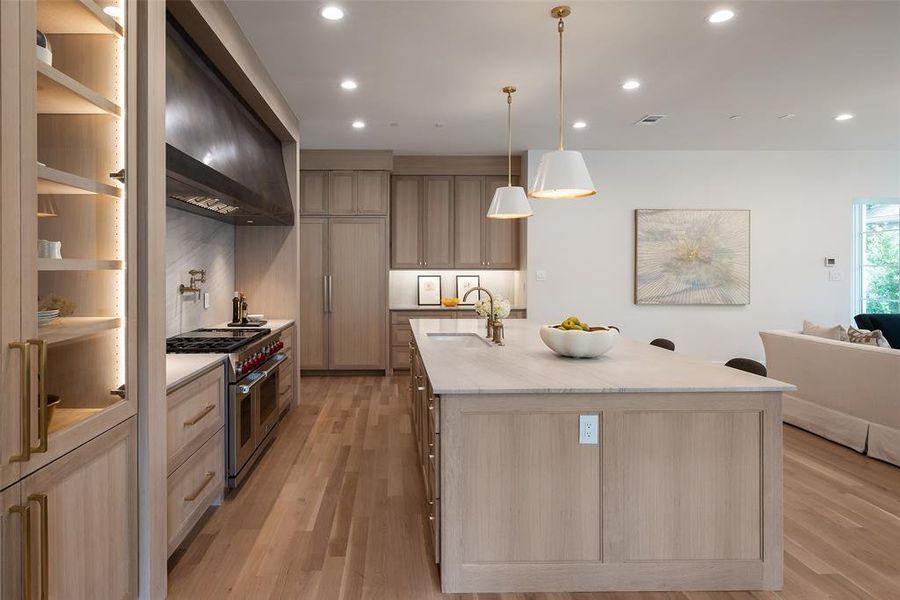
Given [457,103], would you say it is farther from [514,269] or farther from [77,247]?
[77,247]

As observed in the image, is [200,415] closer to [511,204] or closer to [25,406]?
[25,406]

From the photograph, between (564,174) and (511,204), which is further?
(511,204)

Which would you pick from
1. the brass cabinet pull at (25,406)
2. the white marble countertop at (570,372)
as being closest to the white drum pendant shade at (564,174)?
the white marble countertop at (570,372)

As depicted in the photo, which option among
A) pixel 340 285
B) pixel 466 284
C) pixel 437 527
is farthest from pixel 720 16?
pixel 340 285

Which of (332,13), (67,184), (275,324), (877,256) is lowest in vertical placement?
(275,324)

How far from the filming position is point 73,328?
1.51 metres

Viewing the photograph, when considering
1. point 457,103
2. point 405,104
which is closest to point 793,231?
point 457,103

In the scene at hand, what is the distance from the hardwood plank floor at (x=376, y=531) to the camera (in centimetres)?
209

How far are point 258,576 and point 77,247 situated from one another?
4.78 ft

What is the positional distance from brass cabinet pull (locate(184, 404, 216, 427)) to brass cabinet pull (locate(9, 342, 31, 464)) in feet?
3.68

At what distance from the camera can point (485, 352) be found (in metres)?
2.95

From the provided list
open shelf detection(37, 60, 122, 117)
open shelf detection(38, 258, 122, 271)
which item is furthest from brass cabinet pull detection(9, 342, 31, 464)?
open shelf detection(37, 60, 122, 117)

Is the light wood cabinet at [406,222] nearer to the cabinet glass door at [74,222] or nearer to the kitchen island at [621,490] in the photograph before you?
the kitchen island at [621,490]

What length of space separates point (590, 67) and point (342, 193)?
347 centimetres
